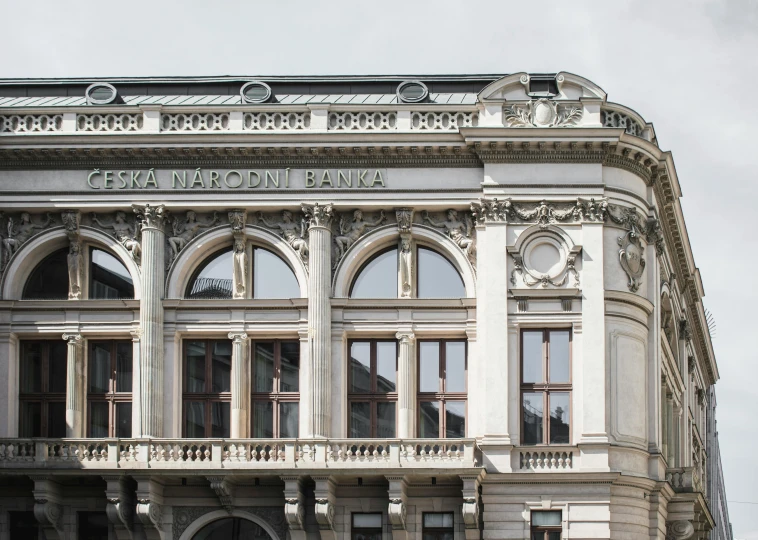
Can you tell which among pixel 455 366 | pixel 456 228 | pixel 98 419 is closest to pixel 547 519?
pixel 455 366

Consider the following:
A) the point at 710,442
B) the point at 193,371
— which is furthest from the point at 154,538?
the point at 710,442

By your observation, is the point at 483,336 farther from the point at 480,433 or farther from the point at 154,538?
the point at 154,538

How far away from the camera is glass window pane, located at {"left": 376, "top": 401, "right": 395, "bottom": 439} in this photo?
57.2m

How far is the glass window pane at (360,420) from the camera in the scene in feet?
187

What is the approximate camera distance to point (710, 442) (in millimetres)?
100375

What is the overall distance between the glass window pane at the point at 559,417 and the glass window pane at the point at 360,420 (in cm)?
589

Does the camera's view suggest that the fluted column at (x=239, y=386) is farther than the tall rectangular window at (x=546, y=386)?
Yes

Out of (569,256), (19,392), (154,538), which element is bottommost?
(154,538)

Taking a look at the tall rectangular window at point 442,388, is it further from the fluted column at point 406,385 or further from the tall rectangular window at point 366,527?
the tall rectangular window at point 366,527

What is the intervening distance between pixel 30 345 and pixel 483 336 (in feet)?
48.8

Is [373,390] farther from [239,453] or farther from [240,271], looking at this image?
[240,271]

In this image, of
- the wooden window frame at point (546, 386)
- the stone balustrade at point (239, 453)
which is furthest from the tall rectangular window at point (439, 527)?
the wooden window frame at point (546, 386)

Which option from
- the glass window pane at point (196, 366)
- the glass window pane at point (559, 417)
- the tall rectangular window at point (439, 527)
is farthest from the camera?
the glass window pane at point (196, 366)

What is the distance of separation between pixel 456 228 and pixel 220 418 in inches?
387
